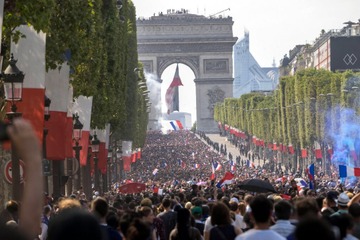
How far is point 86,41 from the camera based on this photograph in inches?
1233

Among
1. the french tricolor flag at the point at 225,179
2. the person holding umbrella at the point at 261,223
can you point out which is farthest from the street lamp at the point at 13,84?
the french tricolor flag at the point at 225,179

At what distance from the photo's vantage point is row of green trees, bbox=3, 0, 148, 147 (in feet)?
68.2

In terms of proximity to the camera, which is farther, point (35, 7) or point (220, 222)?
point (35, 7)

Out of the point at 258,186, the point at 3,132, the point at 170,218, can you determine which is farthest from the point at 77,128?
the point at 3,132

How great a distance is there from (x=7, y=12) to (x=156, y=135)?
144 m

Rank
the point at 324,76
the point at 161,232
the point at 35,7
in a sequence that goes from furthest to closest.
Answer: the point at 324,76 < the point at 35,7 < the point at 161,232

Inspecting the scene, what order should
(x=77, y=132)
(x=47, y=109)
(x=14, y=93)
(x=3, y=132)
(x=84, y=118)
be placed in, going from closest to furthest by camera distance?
1. (x=3, y=132)
2. (x=14, y=93)
3. (x=47, y=109)
4. (x=77, y=132)
5. (x=84, y=118)

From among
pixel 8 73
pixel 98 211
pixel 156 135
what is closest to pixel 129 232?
pixel 98 211

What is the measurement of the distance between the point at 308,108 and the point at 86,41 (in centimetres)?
7789

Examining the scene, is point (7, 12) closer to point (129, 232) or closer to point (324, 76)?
point (129, 232)

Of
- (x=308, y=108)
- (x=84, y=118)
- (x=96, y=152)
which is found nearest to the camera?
(x=84, y=118)

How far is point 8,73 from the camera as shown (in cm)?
2009

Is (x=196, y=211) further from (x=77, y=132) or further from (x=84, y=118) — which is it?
(x=84, y=118)

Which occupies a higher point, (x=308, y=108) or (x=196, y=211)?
(x=308, y=108)
